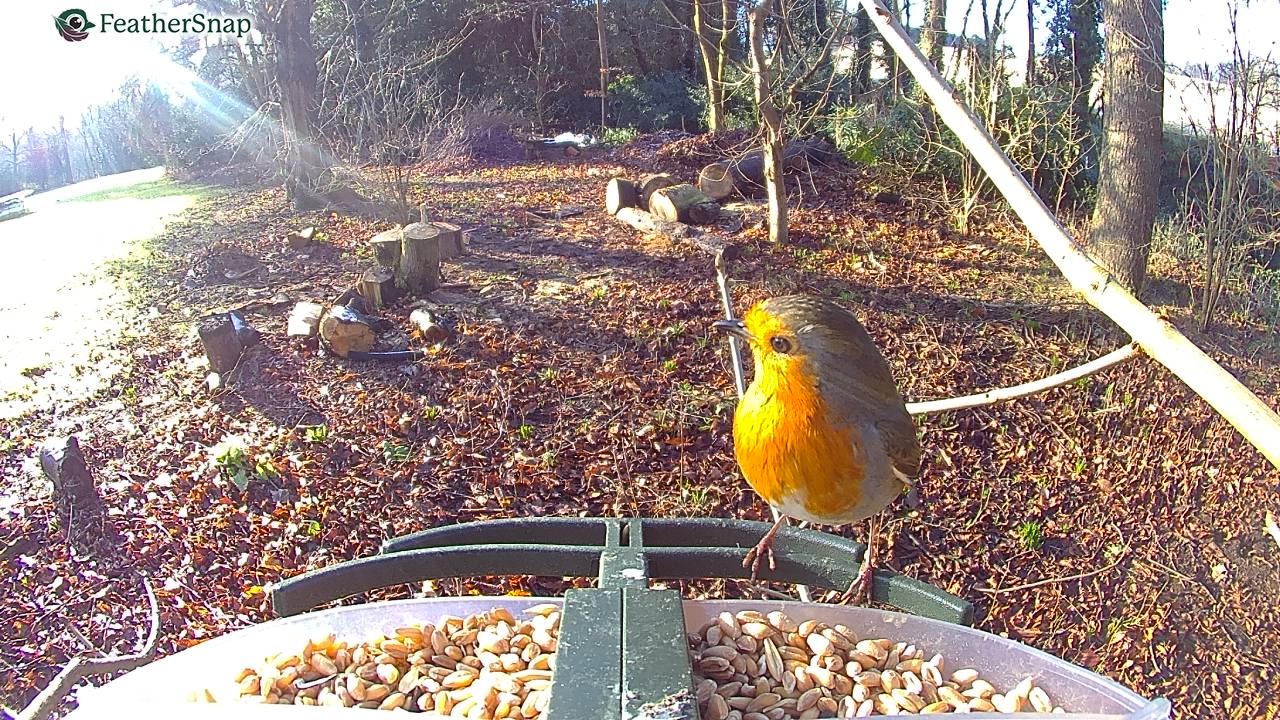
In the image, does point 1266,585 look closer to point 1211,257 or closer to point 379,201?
point 1211,257

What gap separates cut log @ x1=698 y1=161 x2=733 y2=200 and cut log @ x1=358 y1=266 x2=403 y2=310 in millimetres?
2956

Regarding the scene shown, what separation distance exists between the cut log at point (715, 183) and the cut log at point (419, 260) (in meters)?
2.61

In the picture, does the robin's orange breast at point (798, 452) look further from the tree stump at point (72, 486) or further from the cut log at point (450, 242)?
the cut log at point (450, 242)

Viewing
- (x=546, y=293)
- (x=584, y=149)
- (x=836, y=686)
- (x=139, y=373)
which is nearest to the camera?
(x=836, y=686)

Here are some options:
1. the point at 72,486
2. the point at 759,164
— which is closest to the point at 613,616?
the point at 72,486

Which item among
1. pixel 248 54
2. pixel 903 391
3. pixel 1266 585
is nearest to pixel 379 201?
pixel 248 54

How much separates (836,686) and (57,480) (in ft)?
12.2

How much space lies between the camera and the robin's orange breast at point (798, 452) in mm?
1395

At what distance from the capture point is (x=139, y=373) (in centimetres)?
455

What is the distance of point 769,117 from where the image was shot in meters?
5.57

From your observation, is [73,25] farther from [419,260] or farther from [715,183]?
[715,183]

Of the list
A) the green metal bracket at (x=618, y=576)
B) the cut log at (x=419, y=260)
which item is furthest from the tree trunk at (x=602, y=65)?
the green metal bracket at (x=618, y=576)

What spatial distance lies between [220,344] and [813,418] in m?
3.99

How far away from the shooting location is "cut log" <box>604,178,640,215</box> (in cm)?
741
